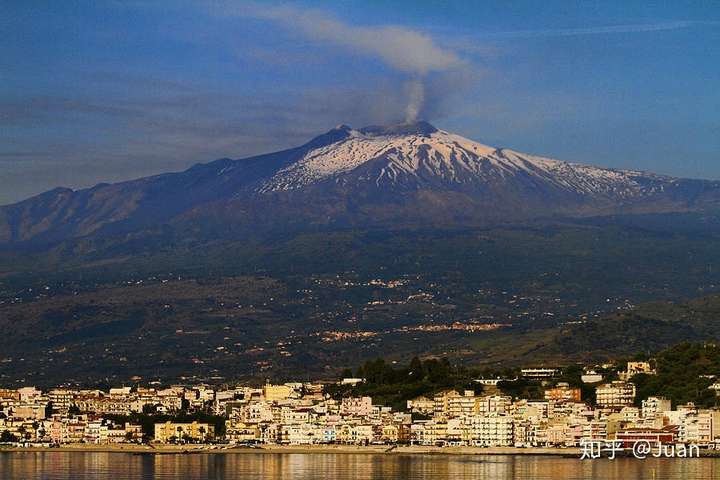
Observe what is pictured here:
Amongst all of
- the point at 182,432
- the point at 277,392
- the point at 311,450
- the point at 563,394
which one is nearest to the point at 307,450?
the point at 311,450

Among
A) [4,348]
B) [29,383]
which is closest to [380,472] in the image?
[29,383]

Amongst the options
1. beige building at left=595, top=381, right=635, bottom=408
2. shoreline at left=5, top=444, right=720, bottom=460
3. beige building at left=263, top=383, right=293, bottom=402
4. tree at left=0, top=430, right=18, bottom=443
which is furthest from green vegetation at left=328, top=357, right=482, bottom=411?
tree at left=0, top=430, right=18, bottom=443

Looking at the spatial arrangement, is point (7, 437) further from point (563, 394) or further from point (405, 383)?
point (563, 394)

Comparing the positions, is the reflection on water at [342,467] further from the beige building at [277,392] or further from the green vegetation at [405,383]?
the beige building at [277,392]

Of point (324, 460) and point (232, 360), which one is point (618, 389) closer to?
point (324, 460)

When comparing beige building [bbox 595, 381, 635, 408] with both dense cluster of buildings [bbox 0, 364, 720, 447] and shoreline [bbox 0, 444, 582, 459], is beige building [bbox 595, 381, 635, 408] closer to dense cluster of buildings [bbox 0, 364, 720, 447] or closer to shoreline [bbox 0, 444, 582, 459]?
dense cluster of buildings [bbox 0, 364, 720, 447]

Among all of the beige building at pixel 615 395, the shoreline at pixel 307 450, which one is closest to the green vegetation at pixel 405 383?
the beige building at pixel 615 395
